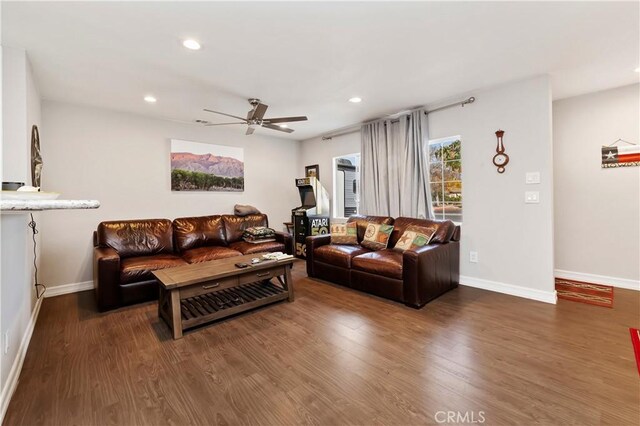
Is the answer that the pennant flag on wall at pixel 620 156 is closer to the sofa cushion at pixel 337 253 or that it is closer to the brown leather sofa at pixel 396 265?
the brown leather sofa at pixel 396 265

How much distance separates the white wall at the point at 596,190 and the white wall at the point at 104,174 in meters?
5.15

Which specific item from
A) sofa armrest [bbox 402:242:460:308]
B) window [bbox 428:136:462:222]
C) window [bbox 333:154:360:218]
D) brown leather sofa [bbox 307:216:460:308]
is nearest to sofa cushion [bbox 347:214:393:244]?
brown leather sofa [bbox 307:216:460:308]

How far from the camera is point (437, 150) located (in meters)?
4.14

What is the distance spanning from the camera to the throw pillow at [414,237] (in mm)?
3457

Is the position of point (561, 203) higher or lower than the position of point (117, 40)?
lower

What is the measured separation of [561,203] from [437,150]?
1.82 m

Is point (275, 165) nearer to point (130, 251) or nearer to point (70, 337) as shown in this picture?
point (130, 251)

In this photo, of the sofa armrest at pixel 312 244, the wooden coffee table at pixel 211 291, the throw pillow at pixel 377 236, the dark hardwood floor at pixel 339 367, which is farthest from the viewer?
the sofa armrest at pixel 312 244

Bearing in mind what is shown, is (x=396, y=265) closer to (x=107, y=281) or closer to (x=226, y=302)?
(x=226, y=302)

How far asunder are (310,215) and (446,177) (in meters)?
2.41

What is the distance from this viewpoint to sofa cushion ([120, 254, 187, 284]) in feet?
10.0

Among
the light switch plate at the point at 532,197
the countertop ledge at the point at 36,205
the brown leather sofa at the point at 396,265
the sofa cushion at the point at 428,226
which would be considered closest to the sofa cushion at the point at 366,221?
the brown leather sofa at the point at 396,265

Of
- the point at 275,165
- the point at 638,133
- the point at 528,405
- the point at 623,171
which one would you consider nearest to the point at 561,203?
the point at 623,171

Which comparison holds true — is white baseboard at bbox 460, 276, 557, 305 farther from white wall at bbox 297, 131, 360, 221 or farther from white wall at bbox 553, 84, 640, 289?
white wall at bbox 297, 131, 360, 221
